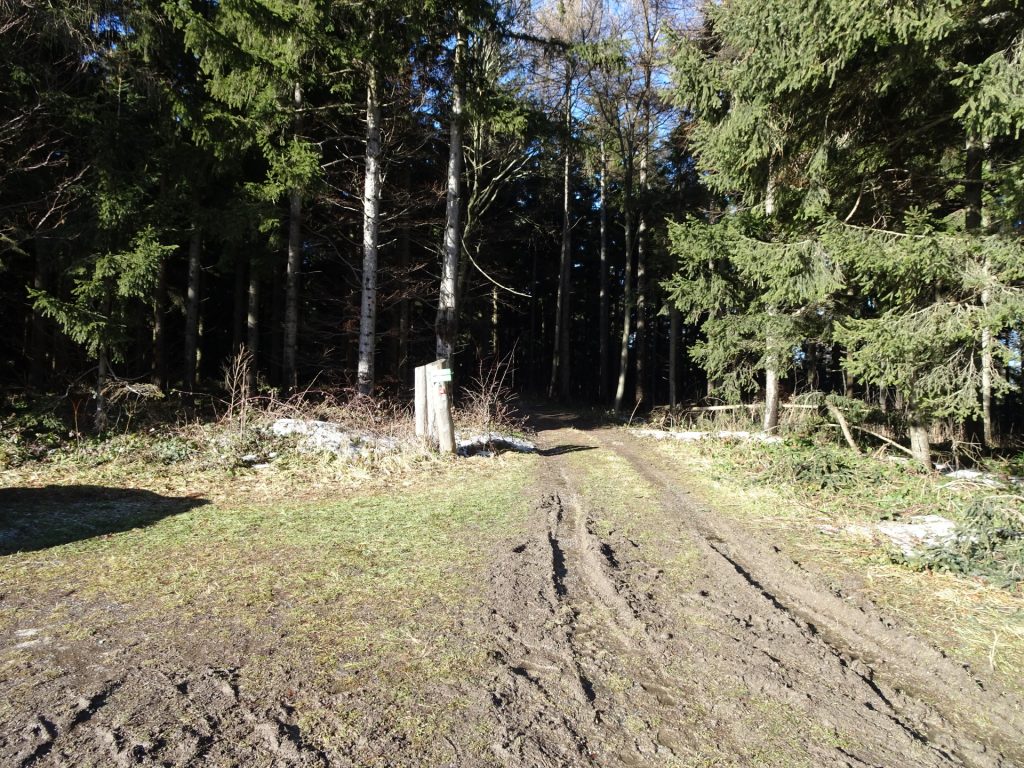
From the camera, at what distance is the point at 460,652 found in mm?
3090

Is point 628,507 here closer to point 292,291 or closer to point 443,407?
point 443,407

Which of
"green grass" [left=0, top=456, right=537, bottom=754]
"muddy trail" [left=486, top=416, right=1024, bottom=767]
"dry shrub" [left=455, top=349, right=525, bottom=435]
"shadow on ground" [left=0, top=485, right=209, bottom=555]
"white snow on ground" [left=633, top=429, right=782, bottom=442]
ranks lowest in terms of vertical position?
"muddy trail" [left=486, top=416, right=1024, bottom=767]

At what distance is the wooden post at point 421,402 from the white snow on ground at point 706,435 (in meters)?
5.81

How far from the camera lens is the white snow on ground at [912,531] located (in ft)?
16.0

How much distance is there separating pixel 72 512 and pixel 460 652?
5428mm

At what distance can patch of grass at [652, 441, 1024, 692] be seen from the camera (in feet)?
11.5

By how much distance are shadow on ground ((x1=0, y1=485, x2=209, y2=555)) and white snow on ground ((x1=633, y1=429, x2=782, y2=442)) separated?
937cm

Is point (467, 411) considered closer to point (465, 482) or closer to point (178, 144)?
point (465, 482)

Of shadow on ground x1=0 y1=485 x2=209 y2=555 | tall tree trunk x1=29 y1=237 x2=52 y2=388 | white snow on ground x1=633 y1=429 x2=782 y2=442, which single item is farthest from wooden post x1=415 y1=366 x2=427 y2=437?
tall tree trunk x1=29 y1=237 x2=52 y2=388

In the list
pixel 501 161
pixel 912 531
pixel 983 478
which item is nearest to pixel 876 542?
pixel 912 531

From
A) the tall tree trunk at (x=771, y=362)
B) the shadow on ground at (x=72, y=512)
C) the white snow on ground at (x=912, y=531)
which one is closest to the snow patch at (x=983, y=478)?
the white snow on ground at (x=912, y=531)

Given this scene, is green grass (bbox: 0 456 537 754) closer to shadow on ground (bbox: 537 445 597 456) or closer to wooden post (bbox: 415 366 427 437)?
wooden post (bbox: 415 366 427 437)

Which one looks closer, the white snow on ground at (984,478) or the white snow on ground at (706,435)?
the white snow on ground at (984,478)

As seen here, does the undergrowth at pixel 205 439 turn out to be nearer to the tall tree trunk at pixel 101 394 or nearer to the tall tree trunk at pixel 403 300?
the tall tree trunk at pixel 101 394
